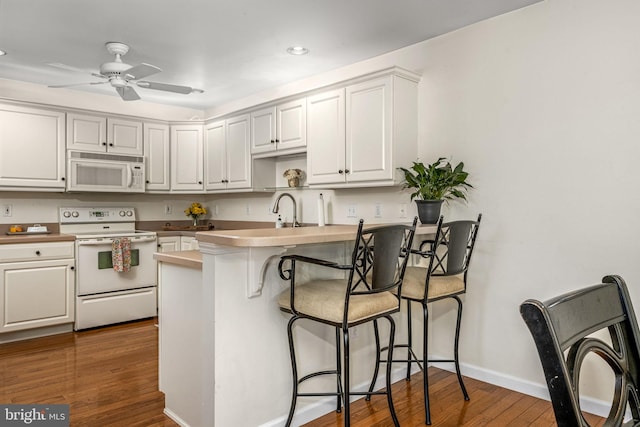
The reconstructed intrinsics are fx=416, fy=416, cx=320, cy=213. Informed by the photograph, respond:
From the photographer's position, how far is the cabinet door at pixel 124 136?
14.9ft

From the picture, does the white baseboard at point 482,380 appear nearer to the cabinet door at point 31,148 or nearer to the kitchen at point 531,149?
the kitchen at point 531,149

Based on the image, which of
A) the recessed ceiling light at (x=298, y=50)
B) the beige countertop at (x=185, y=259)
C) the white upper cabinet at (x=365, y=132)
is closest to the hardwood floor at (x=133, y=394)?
the beige countertop at (x=185, y=259)

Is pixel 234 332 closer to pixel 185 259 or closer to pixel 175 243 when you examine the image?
pixel 185 259

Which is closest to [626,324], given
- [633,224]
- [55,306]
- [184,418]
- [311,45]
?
[633,224]

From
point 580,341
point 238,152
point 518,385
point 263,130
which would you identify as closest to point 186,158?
A: point 238,152

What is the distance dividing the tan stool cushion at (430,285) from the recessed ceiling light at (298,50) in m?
1.98

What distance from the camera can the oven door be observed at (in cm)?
404

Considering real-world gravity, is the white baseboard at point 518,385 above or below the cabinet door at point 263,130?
below

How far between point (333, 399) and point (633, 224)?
76.2 inches

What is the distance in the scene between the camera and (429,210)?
2848 millimetres

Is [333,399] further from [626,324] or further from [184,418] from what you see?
[626,324]

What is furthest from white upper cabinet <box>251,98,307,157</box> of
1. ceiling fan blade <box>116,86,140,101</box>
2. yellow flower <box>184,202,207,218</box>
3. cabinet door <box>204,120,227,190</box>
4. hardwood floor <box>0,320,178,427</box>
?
hardwood floor <box>0,320,178,427</box>

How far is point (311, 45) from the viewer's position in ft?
10.9

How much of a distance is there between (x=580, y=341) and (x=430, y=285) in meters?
1.62
